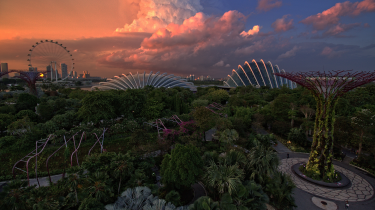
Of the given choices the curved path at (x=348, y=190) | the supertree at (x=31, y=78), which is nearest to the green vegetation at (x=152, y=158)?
the curved path at (x=348, y=190)

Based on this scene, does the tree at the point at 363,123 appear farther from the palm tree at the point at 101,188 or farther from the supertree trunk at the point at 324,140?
the palm tree at the point at 101,188

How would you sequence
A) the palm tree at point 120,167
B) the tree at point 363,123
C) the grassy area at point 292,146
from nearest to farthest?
the palm tree at point 120,167
the tree at point 363,123
the grassy area at point 292,146

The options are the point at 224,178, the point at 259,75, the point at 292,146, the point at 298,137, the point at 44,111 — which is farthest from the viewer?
the point at 259,75

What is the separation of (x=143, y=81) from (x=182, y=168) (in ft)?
157

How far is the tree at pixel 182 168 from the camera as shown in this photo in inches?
381

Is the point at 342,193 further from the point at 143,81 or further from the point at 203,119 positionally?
the point at 143,81

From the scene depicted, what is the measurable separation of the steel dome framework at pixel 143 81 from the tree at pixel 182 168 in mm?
45369

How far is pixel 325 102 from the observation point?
1191 centimetres

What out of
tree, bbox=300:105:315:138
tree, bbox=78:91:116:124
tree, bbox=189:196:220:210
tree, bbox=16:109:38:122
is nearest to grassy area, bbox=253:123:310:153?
tree, bbox=300:105:315:138

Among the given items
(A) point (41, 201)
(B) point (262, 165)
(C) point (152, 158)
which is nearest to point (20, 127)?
(A) point (41, 201)

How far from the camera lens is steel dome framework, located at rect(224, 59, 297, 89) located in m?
59.9

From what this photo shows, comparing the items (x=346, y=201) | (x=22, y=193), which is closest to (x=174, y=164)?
(x=22, y=193)

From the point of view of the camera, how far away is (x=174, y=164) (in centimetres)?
1004

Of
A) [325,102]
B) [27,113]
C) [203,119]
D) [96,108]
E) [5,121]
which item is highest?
[325,102]
